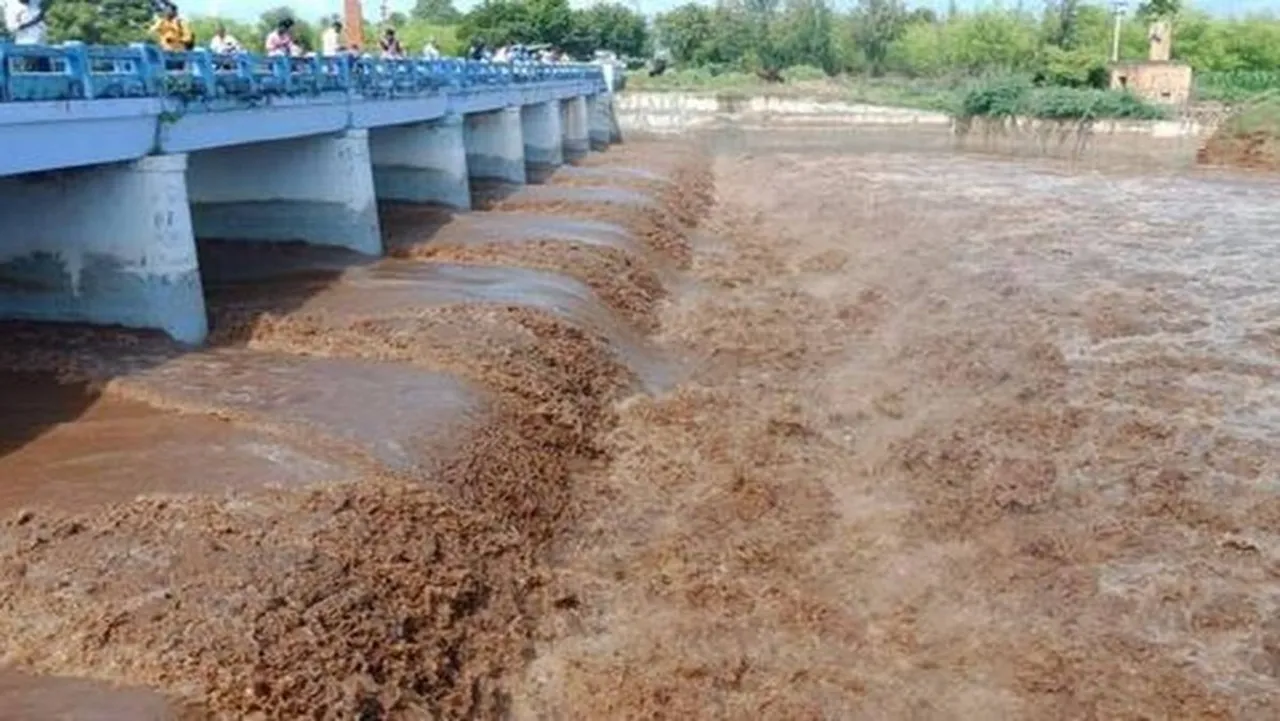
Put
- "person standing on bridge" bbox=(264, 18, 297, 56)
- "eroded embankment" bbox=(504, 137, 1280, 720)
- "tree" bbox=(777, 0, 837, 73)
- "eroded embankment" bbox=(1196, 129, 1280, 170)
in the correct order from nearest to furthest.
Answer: "eroded embankment" bbox=(504, 137, 1280, 720), "person standing on bridge" bbox=(264, 18, 297, 56), "eroded embankment" bbox=(1196, 129, 1280, 170), "tree" bbox=(777, 0, 837, 73)

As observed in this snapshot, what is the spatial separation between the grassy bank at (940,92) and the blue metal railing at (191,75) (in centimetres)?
4133

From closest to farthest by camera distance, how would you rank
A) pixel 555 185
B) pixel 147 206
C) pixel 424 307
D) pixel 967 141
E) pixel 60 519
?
1. pixel 60 519
2. pixel 147 206
3. pixel 424 307
4. pixel 555 185
5. pixel 967 141

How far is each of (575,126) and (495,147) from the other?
1621 cm

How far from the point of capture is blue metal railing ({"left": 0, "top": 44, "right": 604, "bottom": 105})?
40.9 ft

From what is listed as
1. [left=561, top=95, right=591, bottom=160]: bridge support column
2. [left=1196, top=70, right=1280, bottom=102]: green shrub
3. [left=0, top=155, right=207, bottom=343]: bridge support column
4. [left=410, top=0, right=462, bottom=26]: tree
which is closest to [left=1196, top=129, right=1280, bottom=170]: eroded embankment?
[left=1196, top=70, right=1280, bottom=102]: green shrub

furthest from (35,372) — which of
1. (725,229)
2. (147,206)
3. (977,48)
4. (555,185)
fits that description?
(977,48)

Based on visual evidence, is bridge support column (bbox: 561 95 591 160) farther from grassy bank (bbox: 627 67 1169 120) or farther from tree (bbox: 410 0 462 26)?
tree (bbox: 410 0 462 26)

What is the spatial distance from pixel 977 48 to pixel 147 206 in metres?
86.4

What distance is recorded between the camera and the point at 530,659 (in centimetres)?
A: 973

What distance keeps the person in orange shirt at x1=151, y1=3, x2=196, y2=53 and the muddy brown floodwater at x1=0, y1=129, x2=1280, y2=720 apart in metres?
3.63

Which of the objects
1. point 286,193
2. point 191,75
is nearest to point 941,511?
point 191,75

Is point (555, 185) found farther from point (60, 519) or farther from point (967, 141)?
point (967, 141)

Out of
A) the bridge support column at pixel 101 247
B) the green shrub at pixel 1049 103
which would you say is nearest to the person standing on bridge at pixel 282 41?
the bridge support column at pixel 101 247

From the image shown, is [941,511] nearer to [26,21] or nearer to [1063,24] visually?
[26,21]
